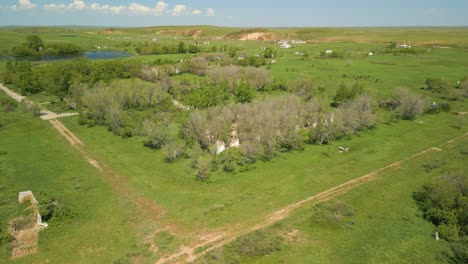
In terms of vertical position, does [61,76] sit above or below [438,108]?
above

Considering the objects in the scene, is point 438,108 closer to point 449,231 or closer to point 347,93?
point 347,93

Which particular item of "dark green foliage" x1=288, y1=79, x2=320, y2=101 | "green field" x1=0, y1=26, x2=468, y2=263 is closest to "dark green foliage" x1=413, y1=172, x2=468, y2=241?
"green field" x1=0, y1=26, x2=468, y2=263

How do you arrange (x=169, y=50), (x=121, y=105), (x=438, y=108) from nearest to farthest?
(x=121, y=105)
(x=438, y=108)
(x=169, y=50)

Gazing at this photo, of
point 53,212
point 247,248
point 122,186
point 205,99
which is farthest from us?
point 205,99

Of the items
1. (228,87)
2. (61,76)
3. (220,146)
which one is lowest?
(220,146)

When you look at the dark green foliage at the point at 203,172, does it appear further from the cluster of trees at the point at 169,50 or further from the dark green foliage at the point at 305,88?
the cluster of trees at the point at 169,50

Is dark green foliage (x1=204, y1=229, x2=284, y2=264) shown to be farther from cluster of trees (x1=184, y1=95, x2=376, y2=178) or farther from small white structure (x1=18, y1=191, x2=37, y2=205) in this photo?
small white structure (x1=18, y1=191, x2=37, y2=205)

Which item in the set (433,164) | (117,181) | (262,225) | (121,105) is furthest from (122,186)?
(433,164)

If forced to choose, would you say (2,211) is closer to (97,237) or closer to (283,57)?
(97,237)
